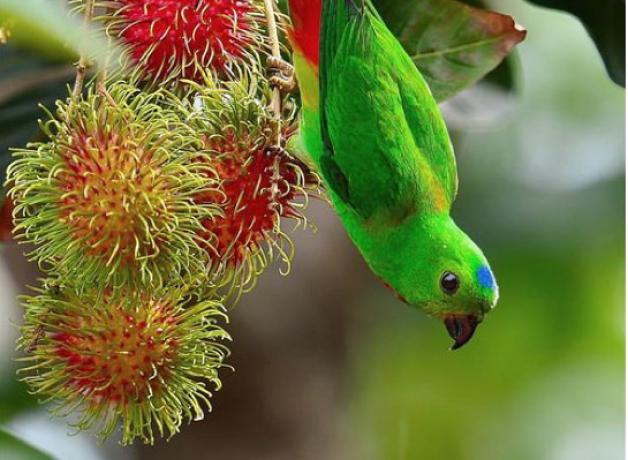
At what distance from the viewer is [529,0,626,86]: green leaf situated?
1.62 m

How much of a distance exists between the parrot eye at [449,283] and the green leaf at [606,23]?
467 mm

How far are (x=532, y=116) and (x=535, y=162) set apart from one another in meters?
0.18

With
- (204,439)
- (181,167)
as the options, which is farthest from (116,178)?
(204,439)

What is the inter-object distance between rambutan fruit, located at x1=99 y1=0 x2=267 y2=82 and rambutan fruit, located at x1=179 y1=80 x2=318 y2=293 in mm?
48

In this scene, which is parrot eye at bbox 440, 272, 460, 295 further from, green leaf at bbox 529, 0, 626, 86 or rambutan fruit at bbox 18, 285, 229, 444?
green leaf at bbox 529, 0, 626, 86

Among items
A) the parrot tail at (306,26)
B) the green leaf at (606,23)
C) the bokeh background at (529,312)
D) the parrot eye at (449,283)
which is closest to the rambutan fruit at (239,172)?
the parrot tail at (306,26)

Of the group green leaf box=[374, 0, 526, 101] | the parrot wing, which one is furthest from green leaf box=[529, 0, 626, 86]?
the parrot wing

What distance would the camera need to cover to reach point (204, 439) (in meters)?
2.18

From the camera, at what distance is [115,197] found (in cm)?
119

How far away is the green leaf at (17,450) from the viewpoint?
4.89 ft

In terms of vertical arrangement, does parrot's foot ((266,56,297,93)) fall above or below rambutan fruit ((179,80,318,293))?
above

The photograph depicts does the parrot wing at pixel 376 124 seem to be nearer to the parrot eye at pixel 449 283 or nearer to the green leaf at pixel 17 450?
the parrot eye at pixel 449 283

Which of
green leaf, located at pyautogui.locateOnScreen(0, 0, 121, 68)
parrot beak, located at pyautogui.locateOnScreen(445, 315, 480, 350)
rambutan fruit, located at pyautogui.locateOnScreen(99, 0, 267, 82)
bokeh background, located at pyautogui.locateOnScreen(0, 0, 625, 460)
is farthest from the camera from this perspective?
bokeh background, located at pyautogui.locateOnScreen(0, 0, 625, 460)

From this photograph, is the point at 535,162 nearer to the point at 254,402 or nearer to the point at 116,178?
the point at 254,402
